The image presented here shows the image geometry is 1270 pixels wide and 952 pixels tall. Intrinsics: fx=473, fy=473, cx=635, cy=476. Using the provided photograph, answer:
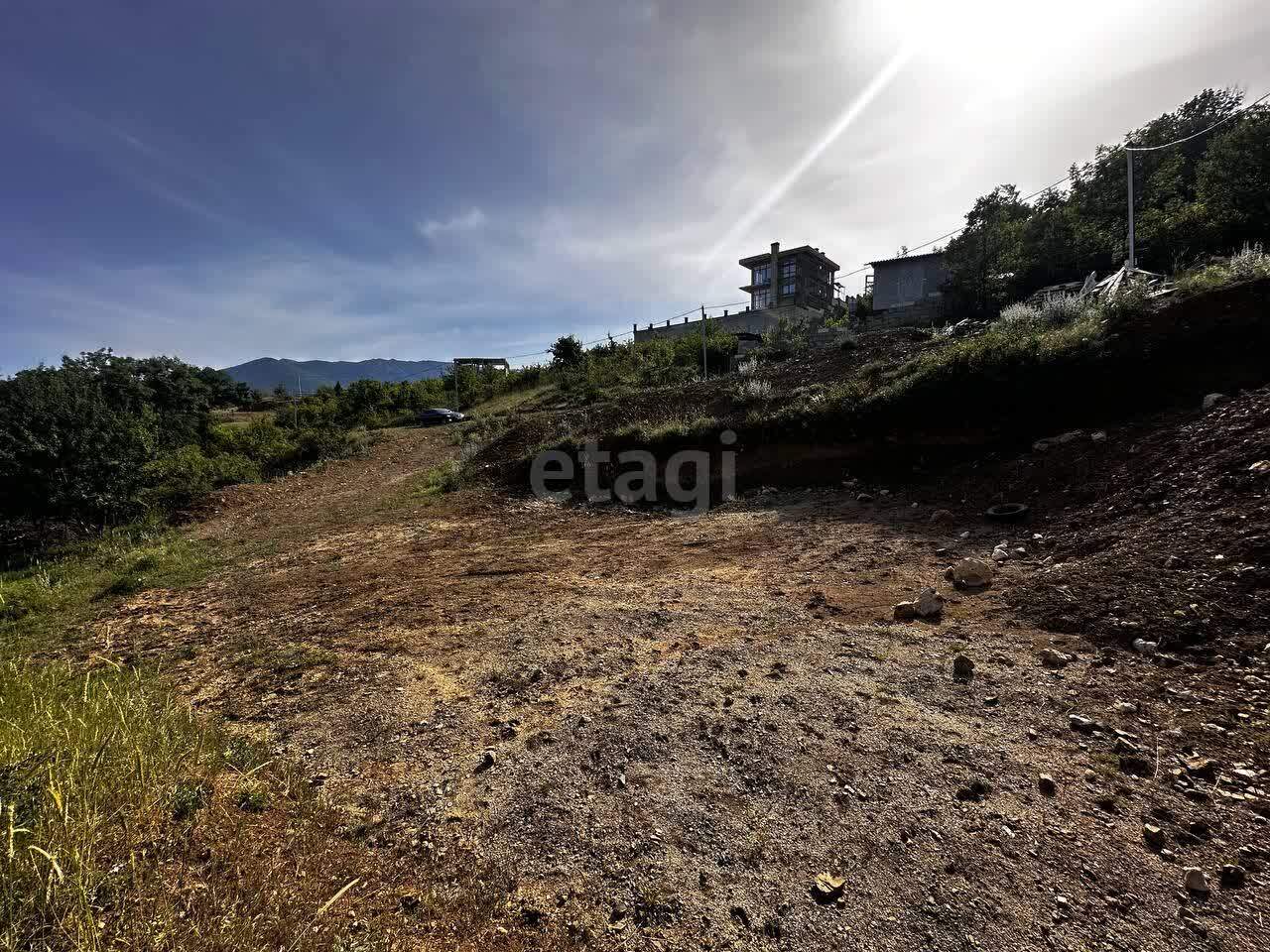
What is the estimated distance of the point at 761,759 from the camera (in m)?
2.61

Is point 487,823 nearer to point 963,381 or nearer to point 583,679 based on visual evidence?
point 583,679

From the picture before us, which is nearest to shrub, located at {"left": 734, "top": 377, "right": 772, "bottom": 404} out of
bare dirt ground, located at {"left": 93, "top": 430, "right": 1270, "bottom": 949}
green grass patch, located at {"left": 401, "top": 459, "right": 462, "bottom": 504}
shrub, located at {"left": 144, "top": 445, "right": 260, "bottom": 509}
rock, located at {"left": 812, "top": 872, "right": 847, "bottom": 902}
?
bare dirt ground, located at {"left": 93, "top": 430, "right": 1270, "bottom": 949}

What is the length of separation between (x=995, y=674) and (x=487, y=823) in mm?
3181

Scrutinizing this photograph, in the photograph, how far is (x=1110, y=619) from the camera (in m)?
3.33

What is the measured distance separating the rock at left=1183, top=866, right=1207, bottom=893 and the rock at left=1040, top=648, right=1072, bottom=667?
147 centimetres

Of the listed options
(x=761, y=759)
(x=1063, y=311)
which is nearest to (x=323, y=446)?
(x=761, y=759)

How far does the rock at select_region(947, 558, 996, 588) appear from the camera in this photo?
4270 mm

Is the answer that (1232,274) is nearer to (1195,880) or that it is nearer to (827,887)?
(1195,880)

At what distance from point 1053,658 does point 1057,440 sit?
5.01 m

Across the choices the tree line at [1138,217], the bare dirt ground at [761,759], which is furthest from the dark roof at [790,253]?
the bare dirt ground at [761,759]

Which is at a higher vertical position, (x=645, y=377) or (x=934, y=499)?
(x=645, y=377)

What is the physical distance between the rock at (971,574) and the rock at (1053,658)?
1.13 meters

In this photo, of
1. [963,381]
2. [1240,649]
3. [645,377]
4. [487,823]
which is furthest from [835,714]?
[645,377]

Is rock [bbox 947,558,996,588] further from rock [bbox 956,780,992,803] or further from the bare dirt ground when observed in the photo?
rock [bbox 956,780,992,803]
